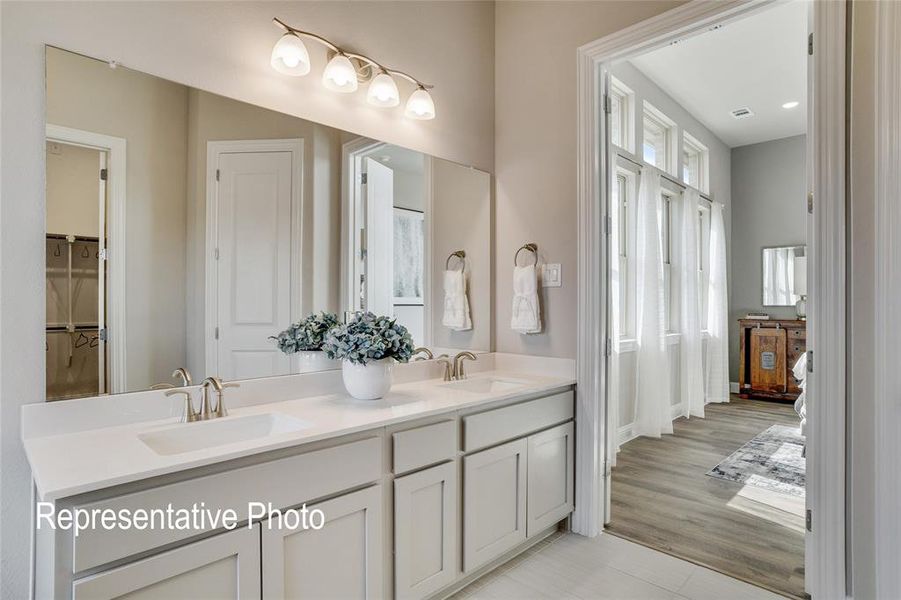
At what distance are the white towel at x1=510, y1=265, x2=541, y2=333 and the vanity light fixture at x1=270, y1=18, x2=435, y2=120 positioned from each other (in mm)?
A: 965

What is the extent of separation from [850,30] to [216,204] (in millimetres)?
2428

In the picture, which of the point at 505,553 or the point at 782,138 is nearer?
the point at 505,553

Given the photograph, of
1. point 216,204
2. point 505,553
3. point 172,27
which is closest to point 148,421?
point 216,204

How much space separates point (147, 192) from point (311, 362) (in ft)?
2.81

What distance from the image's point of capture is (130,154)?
157 centimetres

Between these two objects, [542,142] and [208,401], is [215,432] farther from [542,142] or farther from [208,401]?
[542,142]

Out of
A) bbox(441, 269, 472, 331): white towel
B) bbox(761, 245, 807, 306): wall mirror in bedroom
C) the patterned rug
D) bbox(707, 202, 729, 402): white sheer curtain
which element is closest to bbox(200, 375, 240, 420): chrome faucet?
bbox(441, 269, 472, 331): white towel

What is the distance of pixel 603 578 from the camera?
2.05 m

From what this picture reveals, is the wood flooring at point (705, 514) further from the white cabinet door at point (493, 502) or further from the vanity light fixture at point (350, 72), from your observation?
the vanity light fixture at point (350, 72)

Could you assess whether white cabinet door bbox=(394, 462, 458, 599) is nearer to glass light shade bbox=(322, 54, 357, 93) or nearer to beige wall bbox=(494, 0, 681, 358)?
beige wall bbox=(494, 0, 681, 358)

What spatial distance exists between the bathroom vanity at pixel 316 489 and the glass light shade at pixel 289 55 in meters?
1.23

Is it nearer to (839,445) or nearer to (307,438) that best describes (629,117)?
(839,445)

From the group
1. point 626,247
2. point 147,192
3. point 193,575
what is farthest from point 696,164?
point 193,575

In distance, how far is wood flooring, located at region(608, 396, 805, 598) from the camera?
7.17 ft
